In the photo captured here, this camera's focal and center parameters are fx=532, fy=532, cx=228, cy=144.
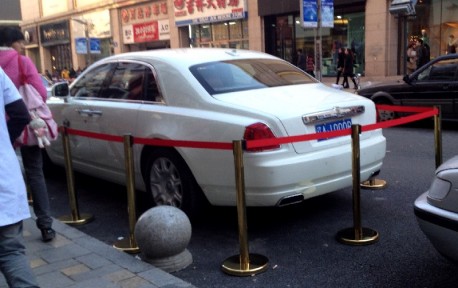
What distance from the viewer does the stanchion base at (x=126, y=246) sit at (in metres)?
4.42

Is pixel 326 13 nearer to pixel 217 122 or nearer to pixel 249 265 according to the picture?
pixel 217 122

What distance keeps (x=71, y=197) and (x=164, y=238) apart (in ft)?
5.44

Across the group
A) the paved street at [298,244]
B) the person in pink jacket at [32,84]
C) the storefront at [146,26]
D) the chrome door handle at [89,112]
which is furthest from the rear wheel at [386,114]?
the storefront at [146,26]

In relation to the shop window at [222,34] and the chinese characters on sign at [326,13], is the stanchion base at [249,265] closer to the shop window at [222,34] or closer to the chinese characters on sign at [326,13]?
the chinese characters on sign at [326,13]

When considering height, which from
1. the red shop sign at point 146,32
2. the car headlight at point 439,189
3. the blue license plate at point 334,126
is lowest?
the car headlight at point 439,189

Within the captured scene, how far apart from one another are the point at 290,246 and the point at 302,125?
3.34 feet

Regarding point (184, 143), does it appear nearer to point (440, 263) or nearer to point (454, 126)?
point (440, 263)

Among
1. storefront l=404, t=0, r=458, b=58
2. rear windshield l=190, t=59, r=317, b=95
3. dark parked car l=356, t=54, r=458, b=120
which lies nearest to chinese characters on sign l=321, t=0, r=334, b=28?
dark parked car l=356, t=54, r=458, b=120

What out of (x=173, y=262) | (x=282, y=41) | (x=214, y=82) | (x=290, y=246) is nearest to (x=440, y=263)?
(x=290, y=246)

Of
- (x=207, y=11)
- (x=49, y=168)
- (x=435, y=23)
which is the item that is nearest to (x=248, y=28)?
(x=207, y=11)

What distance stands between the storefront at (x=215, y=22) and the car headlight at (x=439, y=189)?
79.1ft

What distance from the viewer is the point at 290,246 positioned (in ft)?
14.6

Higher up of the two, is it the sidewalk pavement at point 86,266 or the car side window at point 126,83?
the car side window at point 126,83

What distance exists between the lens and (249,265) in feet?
13.1
